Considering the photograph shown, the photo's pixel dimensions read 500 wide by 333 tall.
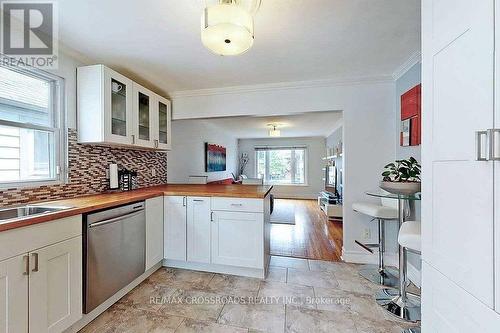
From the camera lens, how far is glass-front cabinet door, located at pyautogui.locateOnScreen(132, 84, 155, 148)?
2537 millimetres

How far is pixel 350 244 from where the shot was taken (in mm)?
2797

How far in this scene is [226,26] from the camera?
1.18m

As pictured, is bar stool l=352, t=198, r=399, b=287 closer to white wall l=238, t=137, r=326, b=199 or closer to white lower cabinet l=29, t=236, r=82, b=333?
white lower cabinet l=29, t=236, r=82, b=333

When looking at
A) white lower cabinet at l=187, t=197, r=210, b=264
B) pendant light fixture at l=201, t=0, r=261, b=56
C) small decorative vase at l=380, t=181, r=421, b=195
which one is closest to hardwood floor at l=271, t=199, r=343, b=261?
white lower cabinet at l=187, t=197, r=210, b=264

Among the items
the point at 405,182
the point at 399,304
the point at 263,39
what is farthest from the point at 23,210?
the point at 399,304

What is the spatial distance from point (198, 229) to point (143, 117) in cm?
150

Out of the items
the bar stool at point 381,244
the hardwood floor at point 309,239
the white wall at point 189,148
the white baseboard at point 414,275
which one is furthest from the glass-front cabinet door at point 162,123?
the white baseboard at point 414,275

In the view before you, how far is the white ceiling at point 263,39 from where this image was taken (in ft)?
5.06

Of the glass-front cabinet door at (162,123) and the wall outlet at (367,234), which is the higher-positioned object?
the glass-front cabinet door at (162,123)

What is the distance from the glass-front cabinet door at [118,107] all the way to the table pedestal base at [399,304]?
2877 mm

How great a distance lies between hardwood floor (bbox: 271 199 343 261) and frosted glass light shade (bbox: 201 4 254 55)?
260 cm

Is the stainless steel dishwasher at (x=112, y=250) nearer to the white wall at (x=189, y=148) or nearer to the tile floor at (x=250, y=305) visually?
the tile floor at (x=250, y=305)
